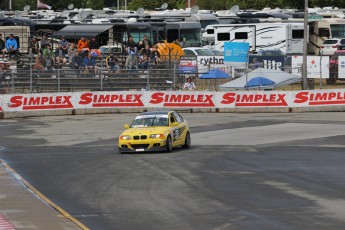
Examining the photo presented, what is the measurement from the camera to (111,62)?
1933 inches

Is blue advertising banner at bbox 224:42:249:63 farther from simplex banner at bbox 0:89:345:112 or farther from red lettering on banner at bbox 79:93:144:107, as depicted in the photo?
red lettering on banner at bbox 79:93:144:107

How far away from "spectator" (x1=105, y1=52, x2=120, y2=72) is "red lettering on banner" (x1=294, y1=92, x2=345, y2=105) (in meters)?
9.67

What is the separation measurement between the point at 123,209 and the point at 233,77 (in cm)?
3008

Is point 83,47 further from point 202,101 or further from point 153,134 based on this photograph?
point 153,134

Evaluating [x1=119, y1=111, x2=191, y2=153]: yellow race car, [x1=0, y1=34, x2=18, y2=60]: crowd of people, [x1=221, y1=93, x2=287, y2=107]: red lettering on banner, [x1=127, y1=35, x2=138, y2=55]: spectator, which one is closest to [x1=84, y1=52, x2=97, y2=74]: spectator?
[x1=127, y1=35, x2=138, y2=55]: spectator

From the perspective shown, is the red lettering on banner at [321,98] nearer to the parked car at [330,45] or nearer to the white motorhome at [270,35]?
the white motorhome at [270,35]

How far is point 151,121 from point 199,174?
259 inches

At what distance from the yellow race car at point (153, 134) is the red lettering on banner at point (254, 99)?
601 inches

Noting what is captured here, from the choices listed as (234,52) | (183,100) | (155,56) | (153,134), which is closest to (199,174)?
(153,134)

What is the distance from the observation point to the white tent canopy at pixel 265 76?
153 feet

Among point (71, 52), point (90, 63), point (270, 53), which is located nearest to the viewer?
point (90, 63)

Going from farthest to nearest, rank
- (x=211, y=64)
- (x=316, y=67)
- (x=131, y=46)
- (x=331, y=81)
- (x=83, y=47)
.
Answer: (x=131, y=46) → (x=211, y=64) → (x=83, y=47) → (x=316, y=67) → (x=331, y=81)

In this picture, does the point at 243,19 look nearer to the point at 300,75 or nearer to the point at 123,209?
the point at 300,75

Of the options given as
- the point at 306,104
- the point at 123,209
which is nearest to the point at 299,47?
the point at 306,104
